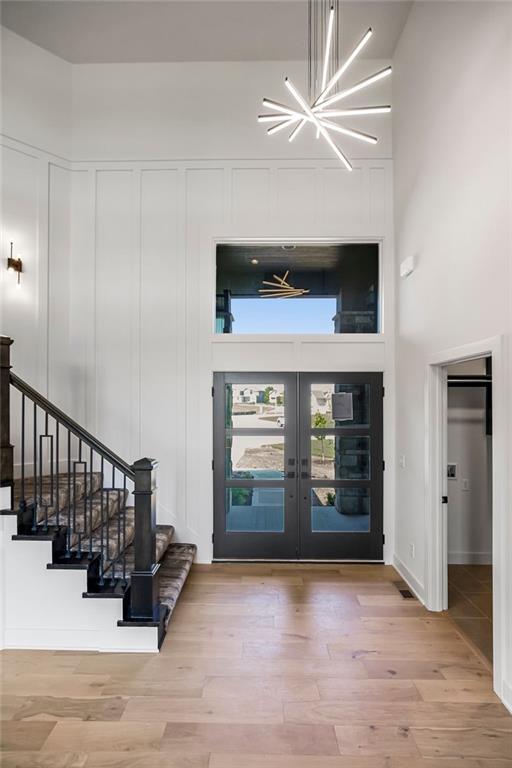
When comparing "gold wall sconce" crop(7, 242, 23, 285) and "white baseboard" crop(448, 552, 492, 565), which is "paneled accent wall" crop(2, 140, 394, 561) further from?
"white baseboard" crop(448, 552, 492, 565)

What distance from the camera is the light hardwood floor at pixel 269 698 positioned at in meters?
2.01

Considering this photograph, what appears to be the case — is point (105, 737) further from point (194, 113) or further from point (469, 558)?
point (194, 113)

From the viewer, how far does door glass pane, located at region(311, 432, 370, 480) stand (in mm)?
4391

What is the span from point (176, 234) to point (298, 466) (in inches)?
117

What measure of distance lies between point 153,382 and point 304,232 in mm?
2406

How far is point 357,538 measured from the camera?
4.35 m

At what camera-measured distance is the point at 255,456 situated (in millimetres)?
4418

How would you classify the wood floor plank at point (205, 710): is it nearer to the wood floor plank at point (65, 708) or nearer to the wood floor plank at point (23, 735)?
the wood floor plank at point (65, 708)

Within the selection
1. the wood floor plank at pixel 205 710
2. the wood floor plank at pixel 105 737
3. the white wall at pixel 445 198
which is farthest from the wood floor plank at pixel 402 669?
the wood floor plank at pixel 105 737

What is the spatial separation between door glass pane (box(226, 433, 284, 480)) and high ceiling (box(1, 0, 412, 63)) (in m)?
4.31

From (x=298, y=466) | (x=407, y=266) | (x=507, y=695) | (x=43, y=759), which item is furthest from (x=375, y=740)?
(x=407, y=266)

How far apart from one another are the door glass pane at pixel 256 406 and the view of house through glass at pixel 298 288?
681mm

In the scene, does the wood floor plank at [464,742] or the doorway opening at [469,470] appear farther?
the doorway opening at [469,470]

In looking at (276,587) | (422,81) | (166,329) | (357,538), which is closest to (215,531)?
(276,587)
